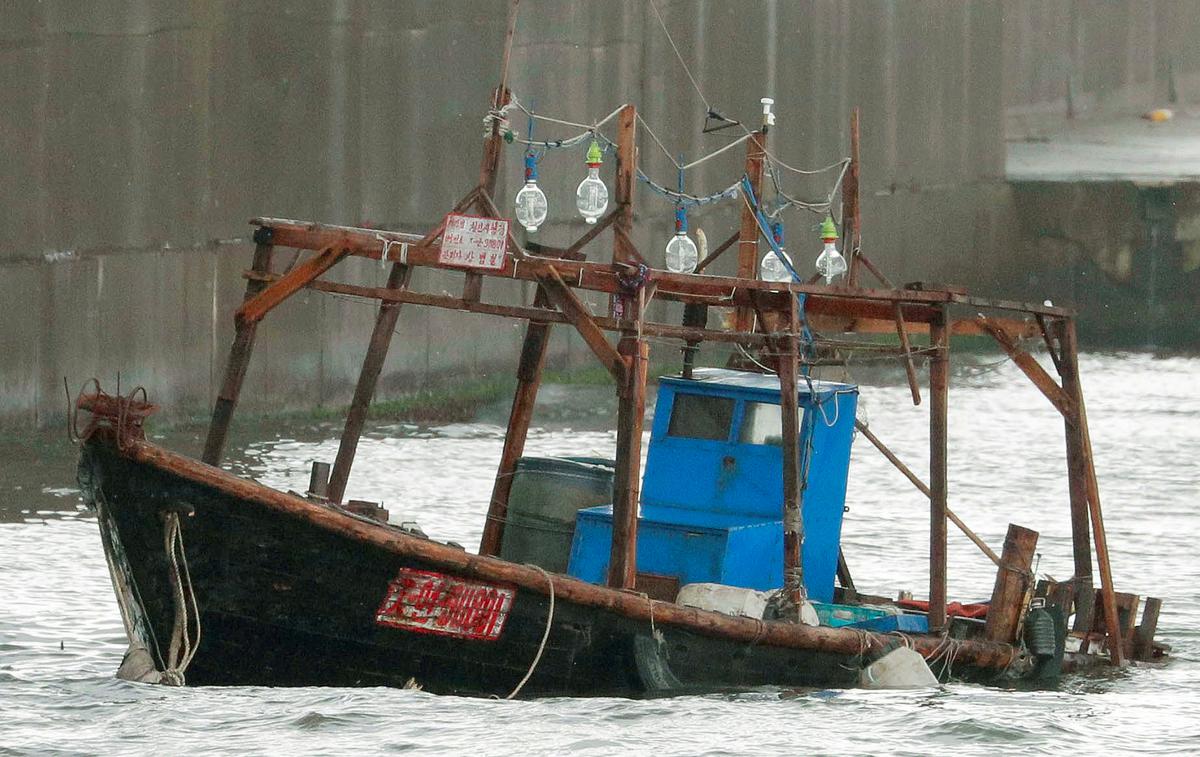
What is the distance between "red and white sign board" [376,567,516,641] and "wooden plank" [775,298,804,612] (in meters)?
1.71

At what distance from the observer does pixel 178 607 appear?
1048cm

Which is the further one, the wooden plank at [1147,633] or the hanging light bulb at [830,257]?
the wooden plank at [1147,633]

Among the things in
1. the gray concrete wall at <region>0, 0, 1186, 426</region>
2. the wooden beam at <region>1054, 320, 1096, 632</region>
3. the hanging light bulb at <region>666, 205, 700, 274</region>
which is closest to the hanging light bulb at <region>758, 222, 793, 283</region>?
the hanging light bulb at <region>666, 205, 700, 274</region>

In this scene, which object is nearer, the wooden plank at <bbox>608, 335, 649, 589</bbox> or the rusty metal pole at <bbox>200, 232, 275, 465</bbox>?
the wooden plank at <bbox>608, 335, 649, 589</bbox>

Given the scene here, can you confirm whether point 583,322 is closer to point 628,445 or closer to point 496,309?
point 496,309

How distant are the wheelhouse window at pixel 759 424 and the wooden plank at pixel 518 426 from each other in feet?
4.20

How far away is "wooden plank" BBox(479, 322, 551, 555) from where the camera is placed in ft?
40.9

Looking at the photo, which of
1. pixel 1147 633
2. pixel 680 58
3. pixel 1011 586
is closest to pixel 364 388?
pixel 1011 586

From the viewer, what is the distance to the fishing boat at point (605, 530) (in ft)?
34.2

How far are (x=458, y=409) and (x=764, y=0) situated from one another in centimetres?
957

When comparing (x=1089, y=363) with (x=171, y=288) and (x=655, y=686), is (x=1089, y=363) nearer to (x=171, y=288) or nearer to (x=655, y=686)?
(x=171, y=288)

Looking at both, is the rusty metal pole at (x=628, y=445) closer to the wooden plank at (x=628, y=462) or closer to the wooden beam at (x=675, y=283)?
the wooden plank at (x=628, y=462)

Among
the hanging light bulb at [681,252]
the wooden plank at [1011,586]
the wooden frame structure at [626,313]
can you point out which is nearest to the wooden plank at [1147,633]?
the wooden frame structure at [626,313]

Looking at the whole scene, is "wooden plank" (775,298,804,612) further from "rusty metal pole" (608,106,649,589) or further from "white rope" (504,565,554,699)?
"white rope" (504,565,554,699)
